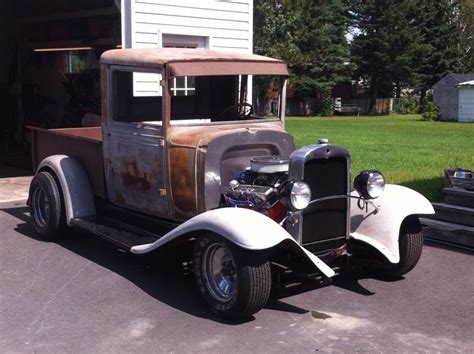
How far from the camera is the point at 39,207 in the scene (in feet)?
22.7

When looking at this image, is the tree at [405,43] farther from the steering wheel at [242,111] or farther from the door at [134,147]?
the door at [134,147]

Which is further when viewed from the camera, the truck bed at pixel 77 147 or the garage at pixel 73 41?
the garage at pixel 73 41

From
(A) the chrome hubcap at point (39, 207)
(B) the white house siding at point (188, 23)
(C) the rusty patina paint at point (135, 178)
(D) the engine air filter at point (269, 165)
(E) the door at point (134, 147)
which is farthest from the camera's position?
(B) the white house siding at point (188, 23)

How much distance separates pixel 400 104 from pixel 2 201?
41.8m

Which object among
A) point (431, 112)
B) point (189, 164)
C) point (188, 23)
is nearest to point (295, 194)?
point (189, 164)

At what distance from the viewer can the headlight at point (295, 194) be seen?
4582 mm

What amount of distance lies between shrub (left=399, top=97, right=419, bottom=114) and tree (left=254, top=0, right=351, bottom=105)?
4826mm

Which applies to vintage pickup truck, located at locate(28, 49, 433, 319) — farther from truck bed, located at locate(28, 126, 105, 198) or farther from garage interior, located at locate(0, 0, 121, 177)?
garage interior, located at locate(0, 0, 121, 177)

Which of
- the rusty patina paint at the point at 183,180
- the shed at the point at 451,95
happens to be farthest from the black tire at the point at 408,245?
the shed at the point at 451,95

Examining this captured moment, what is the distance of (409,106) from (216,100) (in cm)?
4163

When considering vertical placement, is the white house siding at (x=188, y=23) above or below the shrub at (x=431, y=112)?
above

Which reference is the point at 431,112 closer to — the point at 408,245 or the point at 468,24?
the point at 468,24

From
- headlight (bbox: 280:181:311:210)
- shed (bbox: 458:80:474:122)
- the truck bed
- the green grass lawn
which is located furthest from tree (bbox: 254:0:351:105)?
headlight (bbox: 280:181:311:210)

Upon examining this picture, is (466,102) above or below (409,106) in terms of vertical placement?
above
